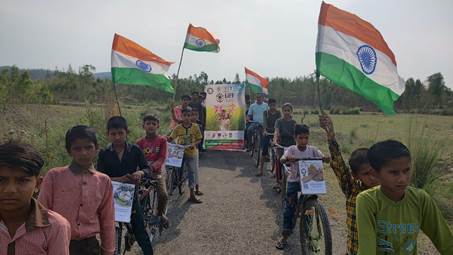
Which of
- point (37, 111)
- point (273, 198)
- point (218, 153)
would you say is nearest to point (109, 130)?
point (273, 198)

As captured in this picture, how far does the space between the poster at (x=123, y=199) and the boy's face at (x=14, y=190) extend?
183 centimetres

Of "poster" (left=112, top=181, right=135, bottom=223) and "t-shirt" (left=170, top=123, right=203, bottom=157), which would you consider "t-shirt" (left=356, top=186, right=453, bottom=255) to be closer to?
"poster" (left=112, top=181, right=135, bottom=223)

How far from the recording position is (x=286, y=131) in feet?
23.6

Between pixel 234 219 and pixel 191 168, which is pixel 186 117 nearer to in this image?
pixel 191 168

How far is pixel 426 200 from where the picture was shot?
211cm

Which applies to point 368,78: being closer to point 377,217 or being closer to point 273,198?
point 377,217

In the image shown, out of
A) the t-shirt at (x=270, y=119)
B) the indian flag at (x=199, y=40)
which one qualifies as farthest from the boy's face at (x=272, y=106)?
the indian flag at (x=199, y=40)

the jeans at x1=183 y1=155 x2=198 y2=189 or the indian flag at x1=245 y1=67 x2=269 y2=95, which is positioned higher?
the indian flag at x1=245 y1=67 x2=269 y2=95

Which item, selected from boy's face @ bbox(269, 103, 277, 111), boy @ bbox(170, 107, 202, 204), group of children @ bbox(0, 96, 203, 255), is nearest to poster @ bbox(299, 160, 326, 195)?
group of children @ bbox(0, 96, 203, 255)

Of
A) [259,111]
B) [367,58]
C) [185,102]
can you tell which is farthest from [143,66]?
[259,111]

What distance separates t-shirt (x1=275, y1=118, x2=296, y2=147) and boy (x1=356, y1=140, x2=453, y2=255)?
504cm

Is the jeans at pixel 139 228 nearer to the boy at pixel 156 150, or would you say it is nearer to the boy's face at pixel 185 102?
the boy at pixel 156 150

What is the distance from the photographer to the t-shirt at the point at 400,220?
205cm

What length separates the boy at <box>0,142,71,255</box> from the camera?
1.69 meters
